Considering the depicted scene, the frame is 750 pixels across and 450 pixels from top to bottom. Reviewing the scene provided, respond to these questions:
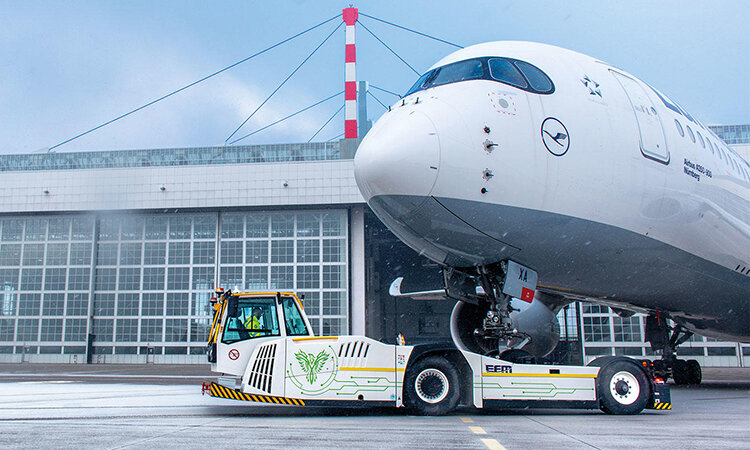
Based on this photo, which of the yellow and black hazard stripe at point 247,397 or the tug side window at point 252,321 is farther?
the tug side window at point 252,321

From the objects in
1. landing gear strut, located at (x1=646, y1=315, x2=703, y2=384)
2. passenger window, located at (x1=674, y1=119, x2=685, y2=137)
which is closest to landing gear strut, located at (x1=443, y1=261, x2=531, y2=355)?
passenger window, located at (x1=674, y1=119, x2=685, y2=137)

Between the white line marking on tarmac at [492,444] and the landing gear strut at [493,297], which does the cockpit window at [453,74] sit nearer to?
the landing gear strut at [493,297]

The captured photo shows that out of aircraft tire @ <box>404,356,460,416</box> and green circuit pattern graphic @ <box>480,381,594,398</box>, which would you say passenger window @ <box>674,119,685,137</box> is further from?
aircraft tire @ <box>404,356,460,416</box>

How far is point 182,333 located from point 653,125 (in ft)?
85.3

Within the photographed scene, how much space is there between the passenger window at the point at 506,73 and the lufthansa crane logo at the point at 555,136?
608 mm

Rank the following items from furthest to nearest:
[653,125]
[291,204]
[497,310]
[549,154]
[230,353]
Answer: [291,204]
[230,353]
[653,125]
[497,310]
[549,154]

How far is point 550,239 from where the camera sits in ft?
27.8

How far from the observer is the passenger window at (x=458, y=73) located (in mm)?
8344

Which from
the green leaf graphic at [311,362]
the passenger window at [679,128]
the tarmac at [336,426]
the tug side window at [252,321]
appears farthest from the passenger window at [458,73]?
the tug side window at [252,321]

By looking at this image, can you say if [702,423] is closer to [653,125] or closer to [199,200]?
[653,125]

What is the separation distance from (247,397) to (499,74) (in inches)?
233

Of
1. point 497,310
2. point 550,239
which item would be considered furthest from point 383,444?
point 550,239

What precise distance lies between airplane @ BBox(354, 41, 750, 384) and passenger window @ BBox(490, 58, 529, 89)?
0.02 m

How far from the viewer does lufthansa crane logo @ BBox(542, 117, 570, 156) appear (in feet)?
26.2
